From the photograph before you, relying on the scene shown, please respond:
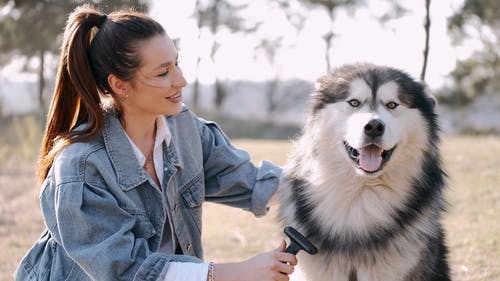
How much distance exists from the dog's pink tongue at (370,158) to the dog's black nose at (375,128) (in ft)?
0.32

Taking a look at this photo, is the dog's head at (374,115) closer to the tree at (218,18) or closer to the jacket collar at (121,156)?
the jacket collar at (121,156)

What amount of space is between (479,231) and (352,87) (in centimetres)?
275

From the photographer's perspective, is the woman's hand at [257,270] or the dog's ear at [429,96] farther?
the dog's ear at [429,96]

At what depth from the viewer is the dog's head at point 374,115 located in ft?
9.41

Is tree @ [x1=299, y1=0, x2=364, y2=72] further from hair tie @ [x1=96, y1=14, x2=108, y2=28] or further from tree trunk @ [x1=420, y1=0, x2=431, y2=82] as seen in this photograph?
hair tie @ [x1=96, y1=14, x2=108, y2=28]

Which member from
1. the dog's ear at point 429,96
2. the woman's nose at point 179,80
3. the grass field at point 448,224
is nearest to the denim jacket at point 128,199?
the woman's nose at point 179,80

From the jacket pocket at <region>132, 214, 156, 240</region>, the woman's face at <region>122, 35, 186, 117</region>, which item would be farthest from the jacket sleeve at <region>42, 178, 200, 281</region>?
the woman's face at <region>122, 35, 186, 117</region>

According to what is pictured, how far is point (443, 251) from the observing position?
3248 millimetres

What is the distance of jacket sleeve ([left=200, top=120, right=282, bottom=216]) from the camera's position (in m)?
3.38

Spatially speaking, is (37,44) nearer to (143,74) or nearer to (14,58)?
(14,58)

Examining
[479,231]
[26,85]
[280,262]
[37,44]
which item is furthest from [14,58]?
[280,262]

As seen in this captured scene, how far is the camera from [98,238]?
261 centimetres

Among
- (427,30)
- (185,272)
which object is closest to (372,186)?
(185,272)

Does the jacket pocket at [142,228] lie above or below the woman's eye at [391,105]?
below
